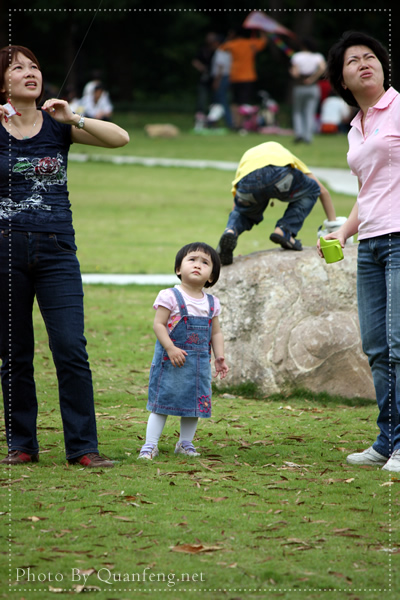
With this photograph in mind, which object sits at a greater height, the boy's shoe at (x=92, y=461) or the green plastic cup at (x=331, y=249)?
the green plastic cup at (x=331, y=249)

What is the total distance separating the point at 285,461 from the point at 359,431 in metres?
0.99

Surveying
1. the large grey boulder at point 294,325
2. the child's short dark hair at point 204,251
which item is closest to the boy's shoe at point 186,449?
the child's short dark hair at point 204,251

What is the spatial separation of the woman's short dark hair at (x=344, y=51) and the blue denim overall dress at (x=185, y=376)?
147 cm

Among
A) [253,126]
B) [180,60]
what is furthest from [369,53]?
[180,60]

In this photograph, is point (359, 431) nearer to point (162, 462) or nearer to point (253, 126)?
point (162, 462)

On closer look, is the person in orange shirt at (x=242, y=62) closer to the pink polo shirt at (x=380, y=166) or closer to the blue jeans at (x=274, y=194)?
the blue jeans at (x=274, y=194)

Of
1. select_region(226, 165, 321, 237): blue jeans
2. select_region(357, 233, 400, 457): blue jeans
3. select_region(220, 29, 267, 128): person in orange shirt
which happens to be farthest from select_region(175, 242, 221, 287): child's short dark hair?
select_region(220, 29, 267, 128): person in orange shirt

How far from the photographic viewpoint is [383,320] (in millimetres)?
4742

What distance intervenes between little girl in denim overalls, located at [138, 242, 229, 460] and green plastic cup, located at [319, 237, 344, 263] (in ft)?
2.04

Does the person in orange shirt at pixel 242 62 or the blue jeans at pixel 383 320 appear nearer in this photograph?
the blue jeans at pixel 383 320

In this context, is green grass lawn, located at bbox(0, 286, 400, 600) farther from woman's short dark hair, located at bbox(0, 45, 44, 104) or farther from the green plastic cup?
woman's short dark hair, located at bbox(0, 45, 44, 104)

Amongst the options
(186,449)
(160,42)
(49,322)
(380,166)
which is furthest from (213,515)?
(160,42)

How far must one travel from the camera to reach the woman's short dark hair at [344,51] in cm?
476

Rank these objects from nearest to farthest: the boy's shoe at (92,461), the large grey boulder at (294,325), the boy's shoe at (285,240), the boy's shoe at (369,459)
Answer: the boy's shoe at (92,461) → the boy's shoe at (369,459) → the large grey boulder at (294,325) → the boy's shoe at (285,240)
